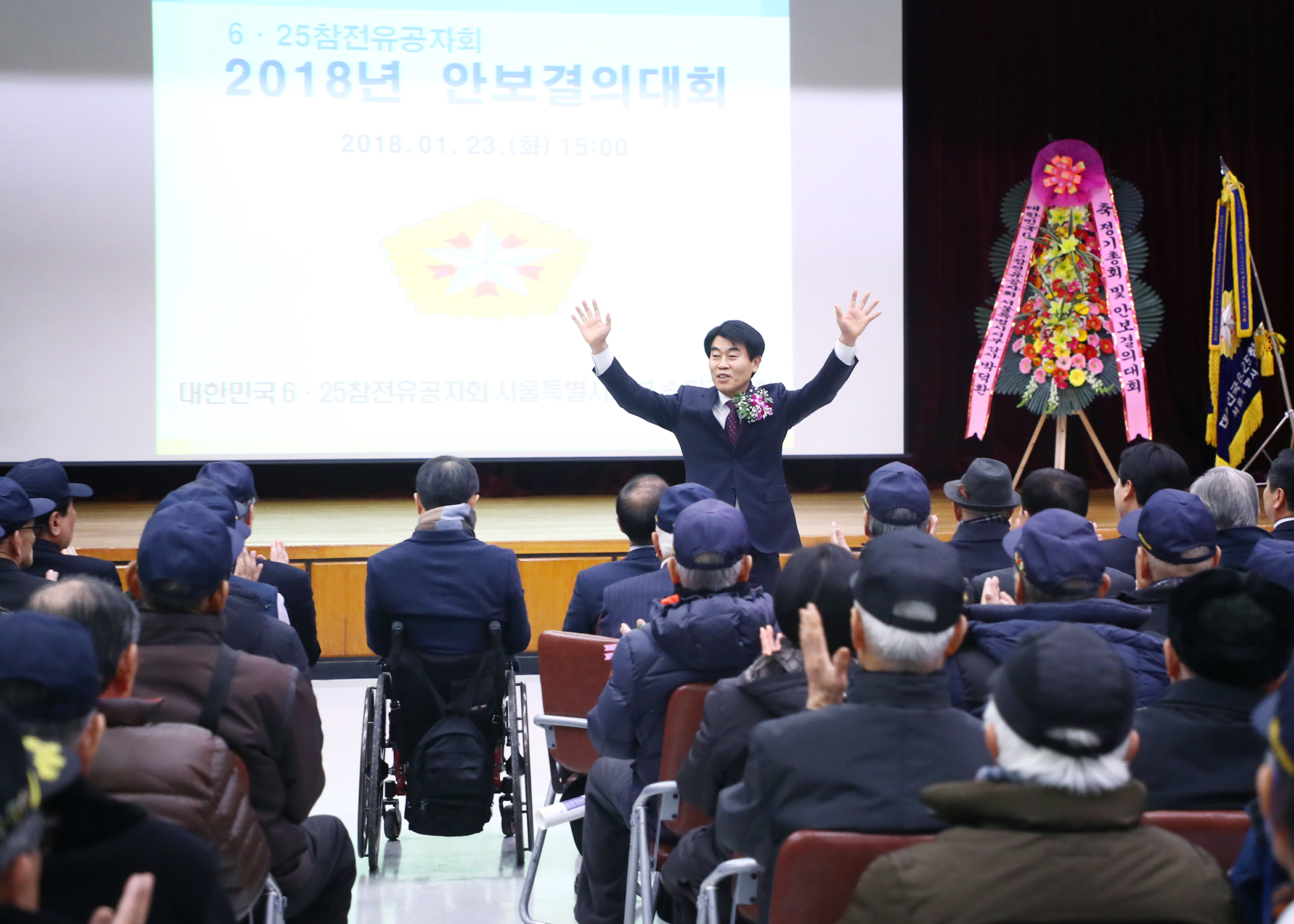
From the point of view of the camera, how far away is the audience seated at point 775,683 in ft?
5.92

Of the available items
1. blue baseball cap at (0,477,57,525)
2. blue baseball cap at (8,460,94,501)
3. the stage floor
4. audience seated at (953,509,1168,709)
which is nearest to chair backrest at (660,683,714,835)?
audience seated at (953,509,1168,709)

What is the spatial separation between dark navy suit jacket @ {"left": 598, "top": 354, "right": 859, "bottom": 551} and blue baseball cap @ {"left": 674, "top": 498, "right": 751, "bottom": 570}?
1551 mm

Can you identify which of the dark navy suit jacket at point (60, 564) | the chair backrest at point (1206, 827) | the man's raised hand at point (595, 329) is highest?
the man's raised hand at point (595, 329)

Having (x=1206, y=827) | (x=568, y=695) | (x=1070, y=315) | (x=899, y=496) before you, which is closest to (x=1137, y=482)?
(x=899, y=496)

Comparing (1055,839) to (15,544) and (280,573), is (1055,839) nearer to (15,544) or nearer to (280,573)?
(280,573)

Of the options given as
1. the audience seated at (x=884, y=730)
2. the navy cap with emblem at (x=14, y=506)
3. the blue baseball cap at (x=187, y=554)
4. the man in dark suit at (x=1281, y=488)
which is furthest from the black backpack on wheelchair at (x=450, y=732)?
the man in dark suit at (x=1281, y=488)

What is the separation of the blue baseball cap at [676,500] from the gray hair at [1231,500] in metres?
1.20

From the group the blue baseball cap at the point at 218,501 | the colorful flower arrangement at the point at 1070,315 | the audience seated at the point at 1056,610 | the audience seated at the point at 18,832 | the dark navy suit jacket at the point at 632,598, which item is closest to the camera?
the audience seated at the point at 18,832

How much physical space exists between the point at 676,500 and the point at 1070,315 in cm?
413

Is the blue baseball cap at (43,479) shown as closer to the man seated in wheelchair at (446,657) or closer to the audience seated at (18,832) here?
the man seated in wheelchair at (446,657)

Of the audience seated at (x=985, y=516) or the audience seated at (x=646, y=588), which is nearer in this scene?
the audience seated at (x=646, y=588)

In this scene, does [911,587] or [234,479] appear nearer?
A: [911,587]

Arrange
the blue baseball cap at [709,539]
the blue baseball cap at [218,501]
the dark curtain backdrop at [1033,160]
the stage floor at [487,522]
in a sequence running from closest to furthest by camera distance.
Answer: the blue baseball cap at [709,539] < the blue baseball cap at [218,501] < the stage floor at [487,522] < the dark curtain backdrop at [1033,160]

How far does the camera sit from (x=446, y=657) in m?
2.96
